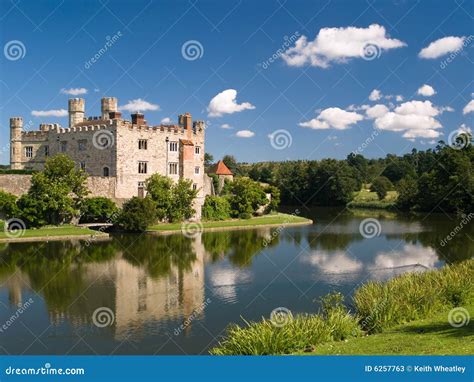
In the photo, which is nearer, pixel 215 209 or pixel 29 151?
pixel 29 151

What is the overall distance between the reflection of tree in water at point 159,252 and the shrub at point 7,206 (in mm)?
6514

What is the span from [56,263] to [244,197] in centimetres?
2243

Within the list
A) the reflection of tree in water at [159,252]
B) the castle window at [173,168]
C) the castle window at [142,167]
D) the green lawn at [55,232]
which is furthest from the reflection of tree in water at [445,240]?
the green lawn at [55,232]

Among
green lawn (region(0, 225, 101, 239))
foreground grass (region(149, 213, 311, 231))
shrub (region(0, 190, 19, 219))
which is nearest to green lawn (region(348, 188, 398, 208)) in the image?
foreground grass (region(149, 213, 311, 231))

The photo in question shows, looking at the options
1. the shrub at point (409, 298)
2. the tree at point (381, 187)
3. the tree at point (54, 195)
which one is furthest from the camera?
the tree at point (381, 187)

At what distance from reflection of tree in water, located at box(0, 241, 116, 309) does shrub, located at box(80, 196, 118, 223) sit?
6089 millimetres

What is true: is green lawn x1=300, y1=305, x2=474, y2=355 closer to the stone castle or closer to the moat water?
the moat water

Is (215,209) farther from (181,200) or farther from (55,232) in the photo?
(55,232)

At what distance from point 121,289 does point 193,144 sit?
77.3 feet

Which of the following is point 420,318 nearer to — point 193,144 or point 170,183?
point 170,183

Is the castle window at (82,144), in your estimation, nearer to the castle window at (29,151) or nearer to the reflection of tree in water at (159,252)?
the castle window at (29,151)

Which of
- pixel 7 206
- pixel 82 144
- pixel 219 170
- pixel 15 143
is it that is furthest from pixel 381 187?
pixel 7 206

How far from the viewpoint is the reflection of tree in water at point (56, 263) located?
16.3 metres

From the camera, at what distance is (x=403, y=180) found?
62688 mm
